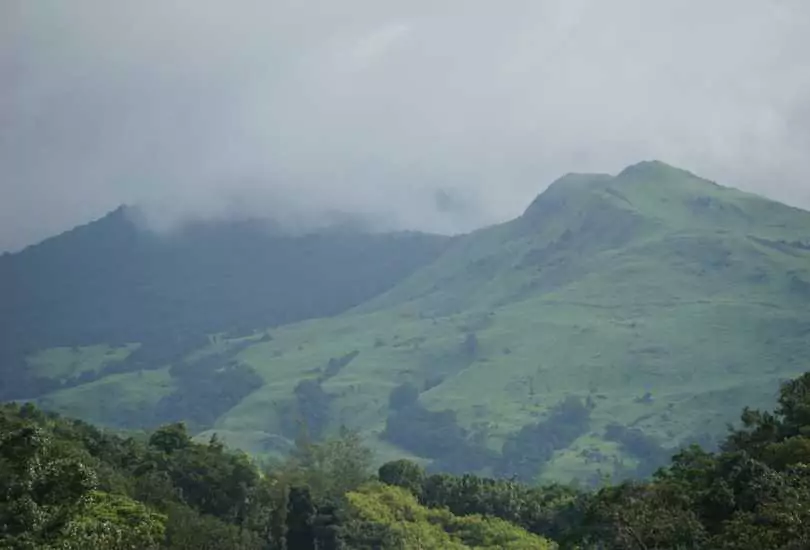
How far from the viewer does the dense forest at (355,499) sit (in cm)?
4966

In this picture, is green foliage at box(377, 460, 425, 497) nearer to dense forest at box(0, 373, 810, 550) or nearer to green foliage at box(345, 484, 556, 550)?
dense forest at box(0, 373, 810, 550)

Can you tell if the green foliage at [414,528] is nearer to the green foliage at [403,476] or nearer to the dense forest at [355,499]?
the dense forest at [355,499]

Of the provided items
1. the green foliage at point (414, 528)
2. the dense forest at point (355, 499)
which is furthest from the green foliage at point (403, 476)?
the green foliage at point (414, 528)

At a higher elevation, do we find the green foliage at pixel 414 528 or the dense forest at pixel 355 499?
the dense forest at pixel 355 499

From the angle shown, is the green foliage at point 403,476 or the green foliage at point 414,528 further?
the green foliage at point 403,476

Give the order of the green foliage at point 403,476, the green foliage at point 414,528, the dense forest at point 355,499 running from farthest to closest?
the green foliage at point 403,476 < the green foliage at point 414,528 < the dense forest at point 355,499

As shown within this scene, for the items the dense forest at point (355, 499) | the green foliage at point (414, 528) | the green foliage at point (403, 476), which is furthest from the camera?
the green foliage at point (403, 476)

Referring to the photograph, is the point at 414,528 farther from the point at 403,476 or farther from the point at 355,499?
the point at 403,476

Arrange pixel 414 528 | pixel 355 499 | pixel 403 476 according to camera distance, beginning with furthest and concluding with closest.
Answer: pixel 403 476, pixel 355 499, pixel 414 528

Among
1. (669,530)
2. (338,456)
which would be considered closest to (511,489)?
(338,456)

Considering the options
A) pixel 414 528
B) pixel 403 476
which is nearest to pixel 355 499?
pixel 414 528

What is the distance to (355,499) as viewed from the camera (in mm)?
106562

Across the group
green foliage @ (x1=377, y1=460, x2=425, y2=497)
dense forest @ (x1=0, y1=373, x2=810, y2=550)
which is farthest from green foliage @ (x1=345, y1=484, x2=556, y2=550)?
green foliage @ (x1=377, y1=460, x2=425, y2=497)

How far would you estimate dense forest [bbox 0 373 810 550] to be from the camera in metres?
49.7
